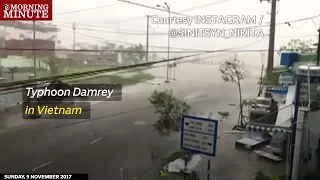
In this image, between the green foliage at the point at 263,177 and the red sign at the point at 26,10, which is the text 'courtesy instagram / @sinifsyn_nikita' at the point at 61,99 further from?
the green foliage at the point at 263,177

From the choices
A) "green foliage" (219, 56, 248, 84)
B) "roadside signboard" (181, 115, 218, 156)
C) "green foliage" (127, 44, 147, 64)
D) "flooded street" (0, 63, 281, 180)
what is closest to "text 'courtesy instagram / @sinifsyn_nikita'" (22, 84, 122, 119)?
"flooded street" (0, 63, 281, 180)

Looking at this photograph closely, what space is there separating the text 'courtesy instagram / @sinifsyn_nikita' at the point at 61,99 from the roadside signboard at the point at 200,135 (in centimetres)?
80

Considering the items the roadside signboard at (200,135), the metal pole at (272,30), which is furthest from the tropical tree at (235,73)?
the roadside signboard at (200,135)

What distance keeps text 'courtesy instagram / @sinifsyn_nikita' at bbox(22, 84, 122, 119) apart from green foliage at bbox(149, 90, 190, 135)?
50cm

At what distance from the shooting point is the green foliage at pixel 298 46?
2.77 metres

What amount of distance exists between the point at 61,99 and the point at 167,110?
2.92ft

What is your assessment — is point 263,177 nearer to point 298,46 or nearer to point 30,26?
point 298,46

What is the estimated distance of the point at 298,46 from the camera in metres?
2.88

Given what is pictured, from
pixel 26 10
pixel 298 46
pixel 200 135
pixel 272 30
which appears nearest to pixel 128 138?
pixel 200 135

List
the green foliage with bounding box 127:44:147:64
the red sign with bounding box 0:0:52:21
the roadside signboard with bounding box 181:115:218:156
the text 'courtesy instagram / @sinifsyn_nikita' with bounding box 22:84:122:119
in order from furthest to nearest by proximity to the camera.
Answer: the green foliage with bounding box 127:44:147:64
the text 'courtesy instagram / @sinifsyn_nikita' with bounding box 22:84:122:119
the red sign with bounding box 0:0:52:21
the roadside signboard with bounding box 181:115:218:156

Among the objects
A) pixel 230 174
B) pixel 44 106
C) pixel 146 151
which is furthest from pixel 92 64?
pixel 230 174

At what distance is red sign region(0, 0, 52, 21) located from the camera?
2.14 meters

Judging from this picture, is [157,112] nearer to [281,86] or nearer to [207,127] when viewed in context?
[207,127]

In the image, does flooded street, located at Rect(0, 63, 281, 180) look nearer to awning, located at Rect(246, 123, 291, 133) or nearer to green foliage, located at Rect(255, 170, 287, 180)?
green foliage, located at Rect(255, 170, 287, 180)
